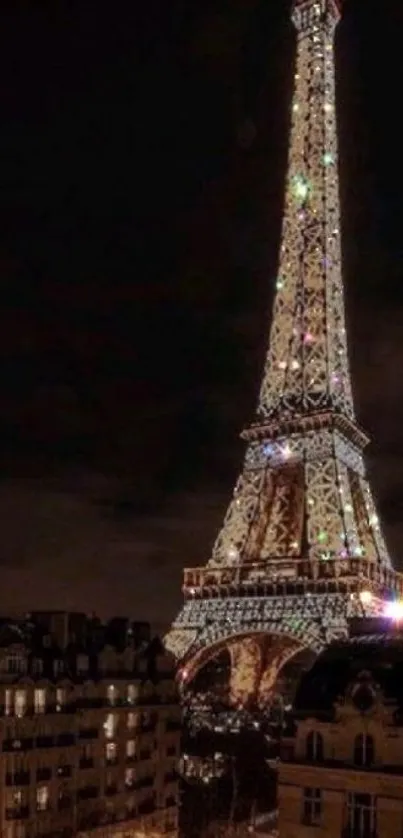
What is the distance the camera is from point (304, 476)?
3312 inches

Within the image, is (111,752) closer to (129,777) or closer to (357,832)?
(129,777)

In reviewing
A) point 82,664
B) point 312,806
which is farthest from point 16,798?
point 312,806

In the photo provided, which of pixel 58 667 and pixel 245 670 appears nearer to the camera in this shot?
pixel 58 667

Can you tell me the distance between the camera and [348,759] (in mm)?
25906

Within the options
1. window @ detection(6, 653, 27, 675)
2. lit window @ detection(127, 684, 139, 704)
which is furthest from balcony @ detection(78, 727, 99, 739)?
window @ detection(6, 653, 27, 675)

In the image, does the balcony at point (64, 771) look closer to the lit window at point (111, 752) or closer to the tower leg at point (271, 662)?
the lit window at point (111, 752)

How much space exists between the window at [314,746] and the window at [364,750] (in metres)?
1.03

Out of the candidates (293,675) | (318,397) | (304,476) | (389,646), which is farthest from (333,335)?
(389,646)

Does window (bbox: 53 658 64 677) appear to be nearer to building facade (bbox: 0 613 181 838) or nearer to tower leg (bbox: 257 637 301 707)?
building facade (bbox: 0 613 181 838)

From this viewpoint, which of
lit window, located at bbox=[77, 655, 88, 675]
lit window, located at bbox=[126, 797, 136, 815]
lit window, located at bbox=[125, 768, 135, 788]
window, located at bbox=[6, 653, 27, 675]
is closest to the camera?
window, located at bbox=[6, 653, 27, 675]

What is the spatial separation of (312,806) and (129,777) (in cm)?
2566

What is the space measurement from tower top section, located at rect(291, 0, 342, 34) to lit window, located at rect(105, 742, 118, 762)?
70.7 metres

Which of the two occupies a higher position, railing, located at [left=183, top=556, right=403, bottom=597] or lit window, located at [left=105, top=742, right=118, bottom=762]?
railing, located at [left=183, top=556, right=403, bottom=597]

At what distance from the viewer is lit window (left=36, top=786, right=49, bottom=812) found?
143ft
